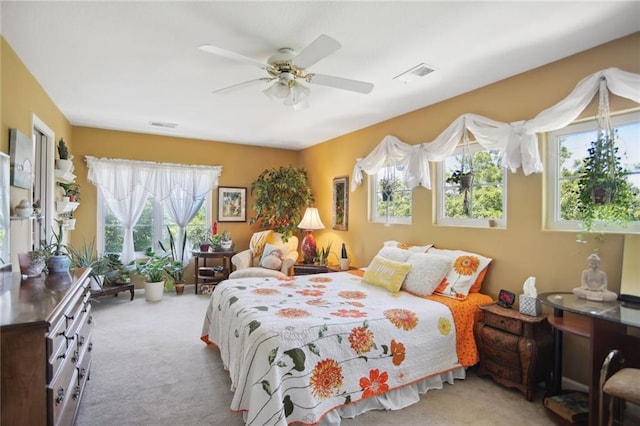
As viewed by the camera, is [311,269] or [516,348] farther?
[311,269]

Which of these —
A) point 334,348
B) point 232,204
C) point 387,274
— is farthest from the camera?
point 232,204

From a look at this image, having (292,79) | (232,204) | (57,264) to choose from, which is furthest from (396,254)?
(232,204)

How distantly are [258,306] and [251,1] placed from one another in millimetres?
1990

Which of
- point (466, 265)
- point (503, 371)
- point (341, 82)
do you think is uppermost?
point (341, 82)

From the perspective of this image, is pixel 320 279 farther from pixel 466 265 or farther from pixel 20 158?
pixel 20 158

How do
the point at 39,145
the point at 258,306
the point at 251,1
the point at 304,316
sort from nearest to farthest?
the point at 251,1
the point at 304,316
the point at 258,306
the point at 39,145

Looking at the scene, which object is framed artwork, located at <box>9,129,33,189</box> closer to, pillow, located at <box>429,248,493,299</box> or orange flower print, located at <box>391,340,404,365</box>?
orange flower print, located at <box>391,340,404,365</box>

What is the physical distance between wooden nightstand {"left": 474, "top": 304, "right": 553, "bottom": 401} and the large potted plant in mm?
3552

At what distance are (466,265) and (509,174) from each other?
896mm

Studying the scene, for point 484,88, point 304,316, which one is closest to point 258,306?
point 304,316

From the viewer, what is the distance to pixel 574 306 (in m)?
2.10

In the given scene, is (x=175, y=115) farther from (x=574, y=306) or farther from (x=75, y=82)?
(x=574, y=306)

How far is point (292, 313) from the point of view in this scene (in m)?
2.37

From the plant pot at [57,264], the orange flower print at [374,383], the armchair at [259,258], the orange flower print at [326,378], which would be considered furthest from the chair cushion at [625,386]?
the armchair at [259,258]
